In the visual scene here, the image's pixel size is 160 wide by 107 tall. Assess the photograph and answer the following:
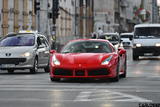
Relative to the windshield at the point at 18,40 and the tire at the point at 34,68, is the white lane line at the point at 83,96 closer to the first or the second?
the tire at the point at 34,68

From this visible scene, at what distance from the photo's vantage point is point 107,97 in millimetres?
14117

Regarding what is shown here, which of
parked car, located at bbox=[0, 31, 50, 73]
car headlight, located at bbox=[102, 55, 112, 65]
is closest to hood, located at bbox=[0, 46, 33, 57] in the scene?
parked car, located at bbox=[0, 31, 50, 73]

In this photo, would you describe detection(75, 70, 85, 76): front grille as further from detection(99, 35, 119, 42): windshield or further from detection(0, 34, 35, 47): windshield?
detection(99, 35, 119, 42): windshield

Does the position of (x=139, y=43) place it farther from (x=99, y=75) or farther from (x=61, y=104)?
(x=61, y=104)

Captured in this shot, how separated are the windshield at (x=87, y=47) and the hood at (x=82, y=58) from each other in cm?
66

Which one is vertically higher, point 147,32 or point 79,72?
point 79,72

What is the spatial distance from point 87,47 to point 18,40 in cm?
560

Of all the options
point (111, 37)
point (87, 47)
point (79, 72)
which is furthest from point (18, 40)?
point (111, 37)

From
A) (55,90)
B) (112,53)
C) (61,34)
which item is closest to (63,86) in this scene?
(55,90)

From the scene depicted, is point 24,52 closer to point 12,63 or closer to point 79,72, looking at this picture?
point 12,63

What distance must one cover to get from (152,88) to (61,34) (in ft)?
218

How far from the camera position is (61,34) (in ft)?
273

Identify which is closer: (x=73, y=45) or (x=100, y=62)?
(x=100, y=62)

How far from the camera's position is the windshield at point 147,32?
136ft
